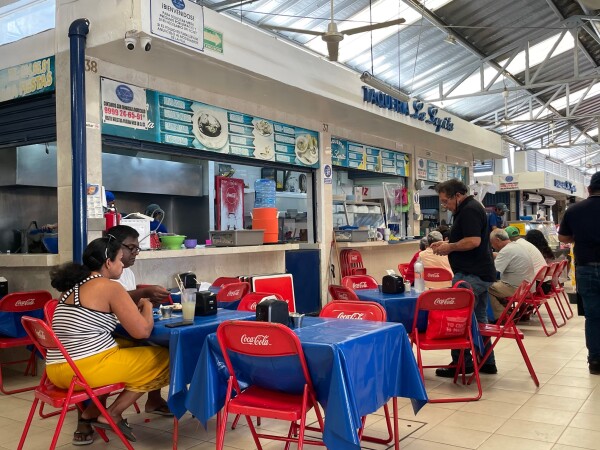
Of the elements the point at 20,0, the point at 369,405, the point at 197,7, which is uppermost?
the point at 20,0

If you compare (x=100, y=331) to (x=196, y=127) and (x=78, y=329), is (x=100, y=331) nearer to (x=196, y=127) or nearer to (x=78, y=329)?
(x=78, y=329)

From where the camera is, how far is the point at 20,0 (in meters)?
5.41

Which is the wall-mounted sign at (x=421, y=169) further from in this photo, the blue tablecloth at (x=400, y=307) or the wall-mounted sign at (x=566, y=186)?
the wall-mounted sign at (x=566, y=186)

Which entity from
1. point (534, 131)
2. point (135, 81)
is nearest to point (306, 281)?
point (135, 81)

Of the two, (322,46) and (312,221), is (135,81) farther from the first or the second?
(322,46)

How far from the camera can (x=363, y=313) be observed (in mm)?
3441

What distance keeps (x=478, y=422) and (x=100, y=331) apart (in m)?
2.34

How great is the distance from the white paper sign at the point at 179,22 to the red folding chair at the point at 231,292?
6.39 feet

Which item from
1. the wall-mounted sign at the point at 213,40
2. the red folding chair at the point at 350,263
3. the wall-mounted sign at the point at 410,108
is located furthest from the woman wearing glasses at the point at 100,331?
the red folding chair at the point at 350,263

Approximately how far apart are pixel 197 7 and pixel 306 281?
12.4ft

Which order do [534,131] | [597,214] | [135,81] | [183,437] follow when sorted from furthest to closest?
[534,131] < [135,81] < [597,214] < [183,437]

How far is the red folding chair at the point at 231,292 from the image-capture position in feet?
15.1

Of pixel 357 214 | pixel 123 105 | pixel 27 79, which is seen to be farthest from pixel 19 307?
pixel 357 214

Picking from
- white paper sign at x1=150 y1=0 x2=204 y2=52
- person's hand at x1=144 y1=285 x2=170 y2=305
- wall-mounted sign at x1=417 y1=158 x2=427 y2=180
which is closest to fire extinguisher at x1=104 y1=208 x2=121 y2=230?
person's hand at x1=144 y1=285 x2=170 y2=305
